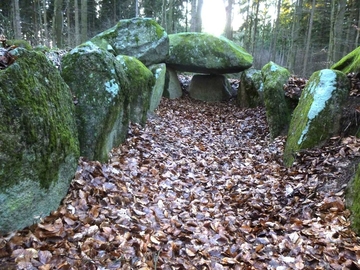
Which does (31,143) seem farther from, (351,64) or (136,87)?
(351,64)

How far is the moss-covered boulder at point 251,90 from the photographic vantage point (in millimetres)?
9414

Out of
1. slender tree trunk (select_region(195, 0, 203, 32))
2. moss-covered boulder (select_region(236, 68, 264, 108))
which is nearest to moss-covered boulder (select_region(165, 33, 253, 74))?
moss-covered boulder (select_region(236, 68, 264, 108))

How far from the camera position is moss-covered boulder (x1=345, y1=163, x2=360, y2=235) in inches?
121

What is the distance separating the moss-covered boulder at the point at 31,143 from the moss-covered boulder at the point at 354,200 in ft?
10.6

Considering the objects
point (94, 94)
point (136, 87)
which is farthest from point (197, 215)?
point (136, 87)

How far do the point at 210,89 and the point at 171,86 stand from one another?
1.68 metres

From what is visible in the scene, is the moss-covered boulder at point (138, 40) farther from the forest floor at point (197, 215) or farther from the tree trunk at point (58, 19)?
the forest floor at point (197, 215)

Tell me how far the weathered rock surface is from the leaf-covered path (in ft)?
18.8

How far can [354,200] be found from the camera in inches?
130

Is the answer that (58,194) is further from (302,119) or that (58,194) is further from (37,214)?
(302,119)

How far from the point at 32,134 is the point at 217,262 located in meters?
2.20

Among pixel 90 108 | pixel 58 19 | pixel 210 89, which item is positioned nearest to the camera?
pixel 90 108

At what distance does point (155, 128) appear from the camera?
7.11 meters

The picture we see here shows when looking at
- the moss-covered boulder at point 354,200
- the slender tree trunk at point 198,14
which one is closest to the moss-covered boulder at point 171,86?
the slender tree trunk at point 198,14
